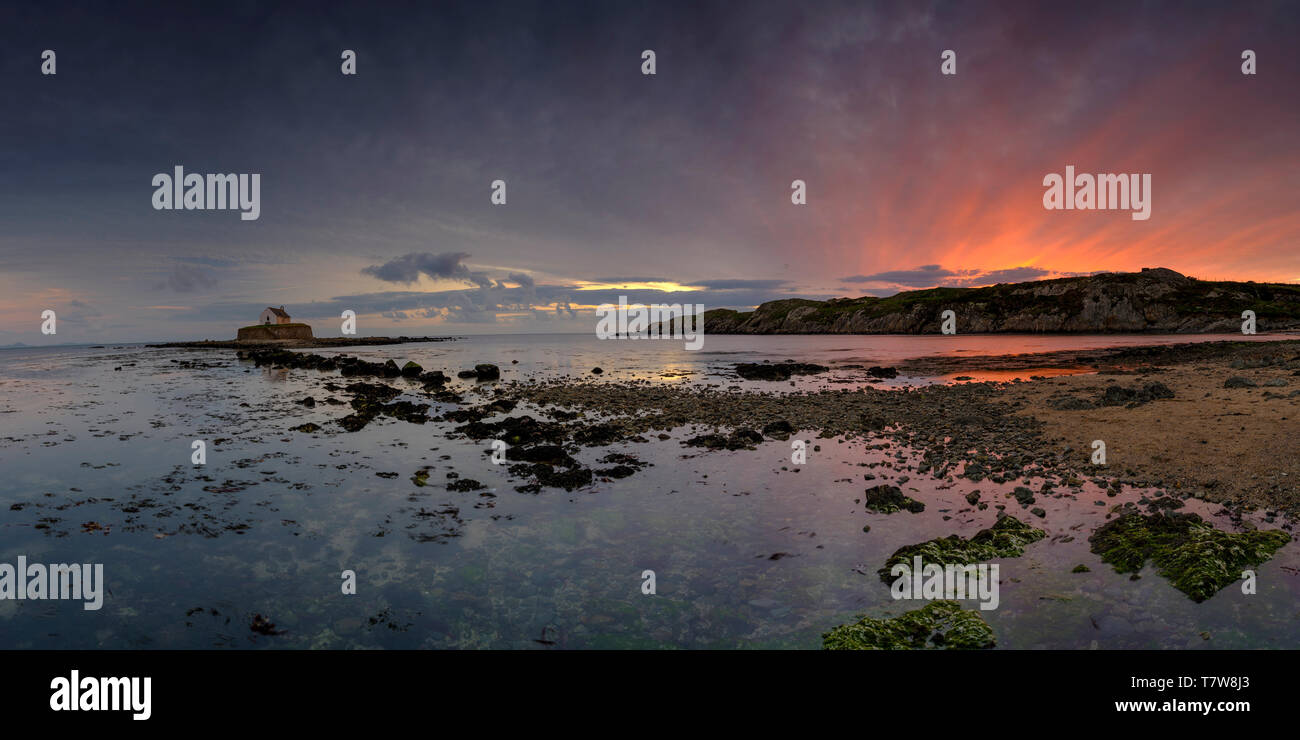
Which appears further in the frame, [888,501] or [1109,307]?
[1109,307]

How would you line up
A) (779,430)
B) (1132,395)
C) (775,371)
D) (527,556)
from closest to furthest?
(527,556) → (779,430) → (1132,395) → (775,371)

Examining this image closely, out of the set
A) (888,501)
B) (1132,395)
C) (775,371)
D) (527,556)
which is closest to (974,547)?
(888,501)

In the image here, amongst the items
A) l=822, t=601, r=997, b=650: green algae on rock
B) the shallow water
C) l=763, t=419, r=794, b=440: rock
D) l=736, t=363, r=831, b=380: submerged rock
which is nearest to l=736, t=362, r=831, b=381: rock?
l=736, t=363, r=831, b=380: submerged rock

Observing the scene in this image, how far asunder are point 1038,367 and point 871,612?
151 feet

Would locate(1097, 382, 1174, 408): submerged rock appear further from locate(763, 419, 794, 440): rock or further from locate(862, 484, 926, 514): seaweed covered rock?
locate(862, 484, 926, 514): seaweed covered rock

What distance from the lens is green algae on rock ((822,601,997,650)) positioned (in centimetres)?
670

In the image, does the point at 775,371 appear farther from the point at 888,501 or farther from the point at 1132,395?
the point at 888,501

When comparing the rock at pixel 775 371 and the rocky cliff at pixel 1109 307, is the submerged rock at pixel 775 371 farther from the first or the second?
the rocky cliff at pixel 1109 307

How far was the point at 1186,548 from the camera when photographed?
27.5 ft

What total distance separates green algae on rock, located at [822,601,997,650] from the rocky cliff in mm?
143853

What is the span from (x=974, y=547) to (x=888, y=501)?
243cm

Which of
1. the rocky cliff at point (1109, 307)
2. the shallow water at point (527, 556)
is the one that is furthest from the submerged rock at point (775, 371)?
the rocky cliff at point (1109, 307)
